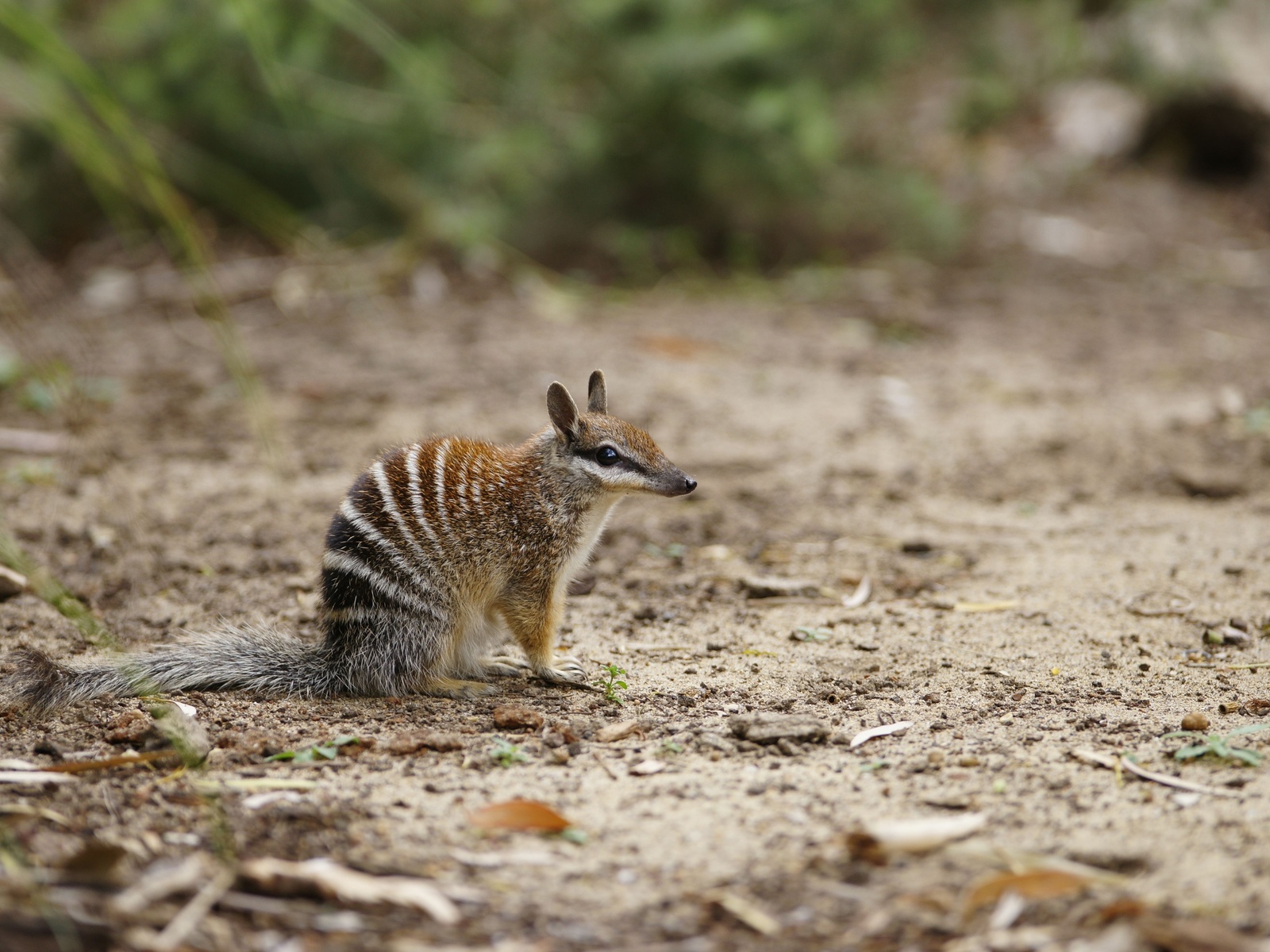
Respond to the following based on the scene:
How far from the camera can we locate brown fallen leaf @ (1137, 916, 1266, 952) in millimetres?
2072

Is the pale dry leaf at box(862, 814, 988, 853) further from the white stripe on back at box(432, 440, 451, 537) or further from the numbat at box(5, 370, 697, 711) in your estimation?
the white stripe on back at box(432, 440, 451, 537)

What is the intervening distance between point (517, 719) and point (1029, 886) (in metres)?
1.45

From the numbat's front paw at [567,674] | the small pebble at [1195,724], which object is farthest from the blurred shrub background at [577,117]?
the small pebble at [1195,724]

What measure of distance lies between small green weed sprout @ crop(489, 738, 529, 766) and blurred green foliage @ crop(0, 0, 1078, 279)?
5.37 meters

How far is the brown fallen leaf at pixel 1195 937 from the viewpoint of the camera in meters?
2.07

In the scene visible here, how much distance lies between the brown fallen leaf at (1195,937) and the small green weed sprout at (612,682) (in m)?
1.67

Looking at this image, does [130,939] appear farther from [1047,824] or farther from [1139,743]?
[1139,743]

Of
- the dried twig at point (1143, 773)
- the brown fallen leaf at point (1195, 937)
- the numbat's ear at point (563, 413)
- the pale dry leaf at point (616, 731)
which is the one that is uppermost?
the numbat's ear at point (563, 413)

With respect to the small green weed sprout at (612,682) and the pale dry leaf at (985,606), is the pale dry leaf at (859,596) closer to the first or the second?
the pale dry leaf at (985,606)

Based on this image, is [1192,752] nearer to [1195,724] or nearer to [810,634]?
[1195,724]

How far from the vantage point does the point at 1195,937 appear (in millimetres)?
2092

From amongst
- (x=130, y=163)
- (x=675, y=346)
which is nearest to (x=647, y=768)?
(x=130, y=163)

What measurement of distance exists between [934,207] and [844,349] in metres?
2.37

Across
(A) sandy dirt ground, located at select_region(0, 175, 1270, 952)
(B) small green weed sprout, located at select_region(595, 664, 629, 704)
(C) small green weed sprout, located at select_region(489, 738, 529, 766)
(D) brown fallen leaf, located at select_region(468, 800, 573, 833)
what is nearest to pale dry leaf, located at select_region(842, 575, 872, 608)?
(A) sandy dirt ground, located at select_region(0, 175, 1270, 952)
